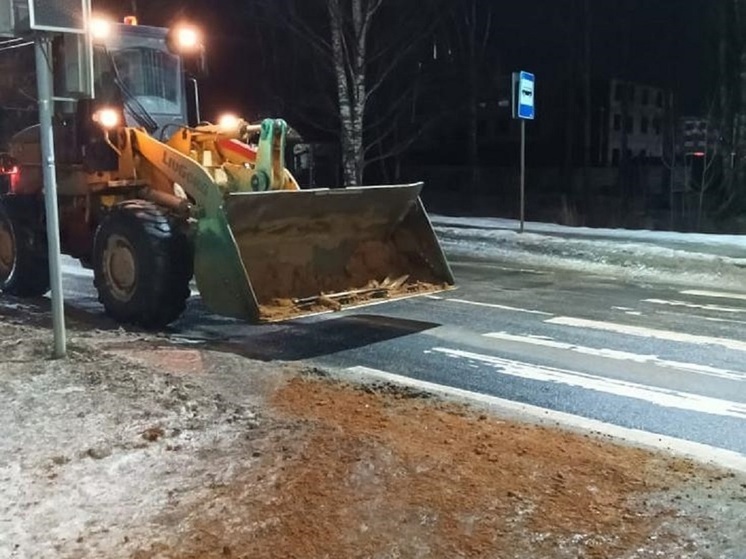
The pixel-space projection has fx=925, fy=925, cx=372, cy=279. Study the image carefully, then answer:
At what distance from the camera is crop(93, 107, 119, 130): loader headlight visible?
10125mm

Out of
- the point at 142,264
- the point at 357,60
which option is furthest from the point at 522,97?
the point at 142,264

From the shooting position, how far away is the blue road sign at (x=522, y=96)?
1780 cm

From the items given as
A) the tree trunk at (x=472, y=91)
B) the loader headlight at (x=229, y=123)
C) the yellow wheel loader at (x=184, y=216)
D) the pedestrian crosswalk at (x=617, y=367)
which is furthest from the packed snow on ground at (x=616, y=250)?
the tree trunk at (x=472, y=91)

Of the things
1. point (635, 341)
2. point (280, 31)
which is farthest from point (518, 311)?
point (280, 31)

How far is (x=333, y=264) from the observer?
9734 millimetres

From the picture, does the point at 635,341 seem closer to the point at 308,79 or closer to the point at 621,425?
the point at 621,425

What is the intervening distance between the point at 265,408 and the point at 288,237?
3364mm

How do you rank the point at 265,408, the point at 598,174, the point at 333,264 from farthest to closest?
the point at 598,174 < the point at 333,264 < the point at 265,408

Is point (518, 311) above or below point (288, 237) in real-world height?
below

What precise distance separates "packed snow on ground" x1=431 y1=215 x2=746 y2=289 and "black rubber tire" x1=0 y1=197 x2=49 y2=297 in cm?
760

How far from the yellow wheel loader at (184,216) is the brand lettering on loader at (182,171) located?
2cm

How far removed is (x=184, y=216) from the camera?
9.44 m

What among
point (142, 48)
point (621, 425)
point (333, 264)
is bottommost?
point (621, 425)

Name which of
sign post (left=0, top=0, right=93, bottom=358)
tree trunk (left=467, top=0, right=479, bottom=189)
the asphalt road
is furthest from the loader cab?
tree trunk (left=467, top=0, right=479, bottom=189)
